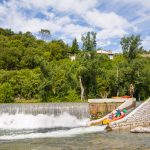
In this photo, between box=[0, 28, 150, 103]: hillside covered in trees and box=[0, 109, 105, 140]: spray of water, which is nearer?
box=[0, 109, 105, 140]: spray of water

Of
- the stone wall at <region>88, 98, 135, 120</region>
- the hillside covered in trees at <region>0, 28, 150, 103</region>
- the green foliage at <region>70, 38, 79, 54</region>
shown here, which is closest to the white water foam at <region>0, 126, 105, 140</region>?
the stone wall at <region>88, 98, 135, 120</region>

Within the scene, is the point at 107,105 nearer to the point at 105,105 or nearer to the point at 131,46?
the point at 105,105

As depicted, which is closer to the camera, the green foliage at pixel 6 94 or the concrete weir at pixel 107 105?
the concrete weir at pixel 107 105

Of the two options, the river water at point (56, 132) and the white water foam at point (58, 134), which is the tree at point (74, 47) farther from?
the white water foam at point (58, 134)

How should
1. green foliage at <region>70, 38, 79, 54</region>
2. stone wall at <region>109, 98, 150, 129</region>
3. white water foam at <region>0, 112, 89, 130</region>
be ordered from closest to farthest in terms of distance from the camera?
stone wall at <region>109, 98, 150, 129</region> → white water foam at <region>0, 112, 89, 130</region> → green foliage at <region>70, 38, 79, 54</region>

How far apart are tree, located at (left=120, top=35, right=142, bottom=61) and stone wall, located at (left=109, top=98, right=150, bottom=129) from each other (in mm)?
23383

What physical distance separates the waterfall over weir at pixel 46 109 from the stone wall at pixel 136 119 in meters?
6.07

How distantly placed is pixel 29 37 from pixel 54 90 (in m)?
42.6

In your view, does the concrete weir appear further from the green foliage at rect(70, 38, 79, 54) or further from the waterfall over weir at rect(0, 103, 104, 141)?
the green foliage at rect(70, 38, 79, 54)

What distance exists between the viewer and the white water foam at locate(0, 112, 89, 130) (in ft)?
103

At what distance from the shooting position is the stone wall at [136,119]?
88.2ft

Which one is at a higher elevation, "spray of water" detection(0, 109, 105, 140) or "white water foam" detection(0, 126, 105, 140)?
"spray of water" detection(0, 109, 105, 140)

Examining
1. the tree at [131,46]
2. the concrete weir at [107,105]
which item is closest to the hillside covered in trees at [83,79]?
the tree at [131,46]

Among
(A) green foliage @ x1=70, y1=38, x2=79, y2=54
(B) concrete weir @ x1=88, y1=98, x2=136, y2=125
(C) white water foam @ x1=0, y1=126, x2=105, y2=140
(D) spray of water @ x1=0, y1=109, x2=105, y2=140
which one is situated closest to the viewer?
(C) white water foam @ x1=0, y1=126, x2=105, y2=140
